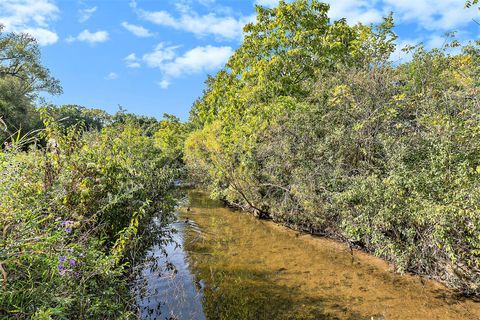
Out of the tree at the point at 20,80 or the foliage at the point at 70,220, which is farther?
the tree at the point at 20,80

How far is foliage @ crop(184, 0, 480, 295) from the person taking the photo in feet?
23.5

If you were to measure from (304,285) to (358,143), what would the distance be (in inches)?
192

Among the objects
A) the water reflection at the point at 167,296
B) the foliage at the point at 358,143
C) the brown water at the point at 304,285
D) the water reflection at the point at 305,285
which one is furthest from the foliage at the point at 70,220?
the foliage at the point at 358,143

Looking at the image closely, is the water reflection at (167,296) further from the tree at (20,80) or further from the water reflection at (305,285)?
the tree at (20,80)

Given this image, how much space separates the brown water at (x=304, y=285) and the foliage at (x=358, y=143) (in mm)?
594

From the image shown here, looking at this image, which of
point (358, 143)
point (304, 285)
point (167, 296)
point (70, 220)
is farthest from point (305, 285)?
point (70, 220)

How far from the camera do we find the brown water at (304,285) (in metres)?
6.72

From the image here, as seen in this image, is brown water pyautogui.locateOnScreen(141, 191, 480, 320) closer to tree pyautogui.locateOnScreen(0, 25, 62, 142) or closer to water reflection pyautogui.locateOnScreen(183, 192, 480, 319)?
water reflection pyautogui.locateOnScreen(183, 192, 480, 319)

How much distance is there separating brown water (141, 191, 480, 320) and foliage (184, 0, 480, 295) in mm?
594

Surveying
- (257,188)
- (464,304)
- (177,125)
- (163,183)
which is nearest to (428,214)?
(464,304)

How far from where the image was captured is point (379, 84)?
10.0 m

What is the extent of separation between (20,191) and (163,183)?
2531 mm

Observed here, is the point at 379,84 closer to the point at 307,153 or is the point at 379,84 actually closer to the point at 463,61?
the point at 307,153

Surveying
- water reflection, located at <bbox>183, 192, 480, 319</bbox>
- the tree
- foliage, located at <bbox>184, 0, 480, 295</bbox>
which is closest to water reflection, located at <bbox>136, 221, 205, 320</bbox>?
water reflection, located at <bbox>183, 192, 480, 319</bbox>
